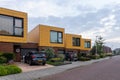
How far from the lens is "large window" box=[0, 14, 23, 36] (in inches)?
1075

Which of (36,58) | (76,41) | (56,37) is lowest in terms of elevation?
(36,58)

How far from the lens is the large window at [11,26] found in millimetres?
27297

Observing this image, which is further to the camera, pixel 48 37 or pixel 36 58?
pixel 48 37

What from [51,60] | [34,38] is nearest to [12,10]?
[51,60]

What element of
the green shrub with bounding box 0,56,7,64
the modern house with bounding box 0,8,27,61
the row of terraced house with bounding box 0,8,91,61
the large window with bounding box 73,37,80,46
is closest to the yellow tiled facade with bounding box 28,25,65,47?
the row of terraced house with bounding box 0,8,91,61

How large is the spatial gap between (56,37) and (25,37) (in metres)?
11.1

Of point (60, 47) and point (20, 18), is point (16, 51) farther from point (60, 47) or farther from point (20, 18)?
point (60, 47)

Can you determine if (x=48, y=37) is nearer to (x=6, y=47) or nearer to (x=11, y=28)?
(x=6, y=47)

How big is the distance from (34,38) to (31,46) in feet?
12.1

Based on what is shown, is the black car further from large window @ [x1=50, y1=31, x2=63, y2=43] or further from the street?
large window @ [x1=50, y1=31, x2=63, y2=43]

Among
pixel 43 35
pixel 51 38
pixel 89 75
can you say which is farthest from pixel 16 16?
pixel 89 75

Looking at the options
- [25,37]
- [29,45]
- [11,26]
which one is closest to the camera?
[11,26]

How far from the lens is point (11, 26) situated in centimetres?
2802

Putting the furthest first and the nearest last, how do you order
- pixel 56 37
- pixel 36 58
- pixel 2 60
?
pixel 56 37
pixel 36 58
pixel 2 60
